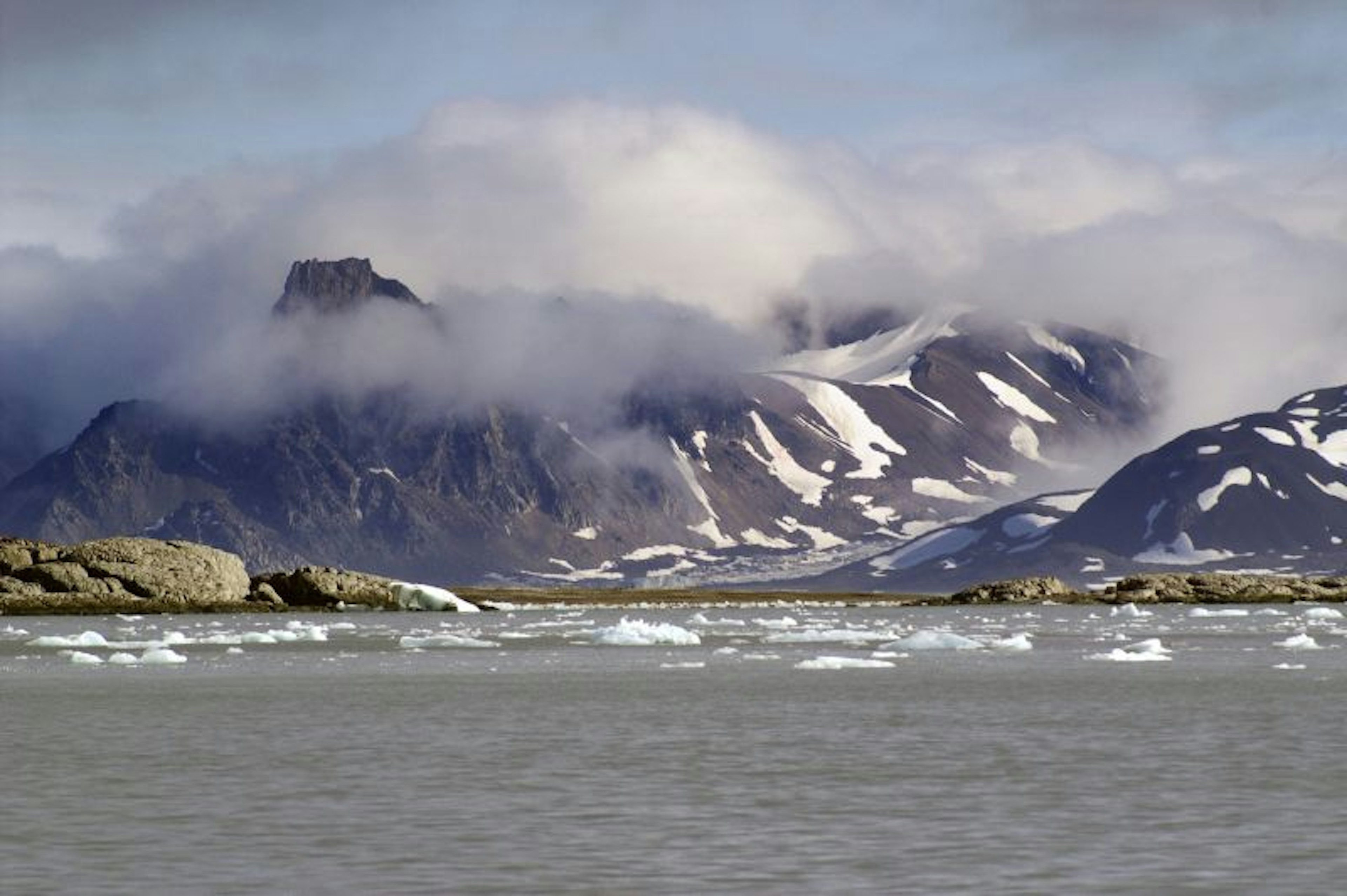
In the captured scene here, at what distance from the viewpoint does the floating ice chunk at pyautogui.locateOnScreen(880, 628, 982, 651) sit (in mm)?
91312

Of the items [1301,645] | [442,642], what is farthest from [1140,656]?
[442,642]

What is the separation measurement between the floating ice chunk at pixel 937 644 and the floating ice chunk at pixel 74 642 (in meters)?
38.8

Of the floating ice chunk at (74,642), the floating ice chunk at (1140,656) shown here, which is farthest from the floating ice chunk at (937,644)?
the floating ice chunk at (74,642)

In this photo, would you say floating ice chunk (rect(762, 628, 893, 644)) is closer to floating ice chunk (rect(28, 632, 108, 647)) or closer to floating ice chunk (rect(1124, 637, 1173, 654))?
floating ice chunk (rect(1124, 637, 1173, 654))

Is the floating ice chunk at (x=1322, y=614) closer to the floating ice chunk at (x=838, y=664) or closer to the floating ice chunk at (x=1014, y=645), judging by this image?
the floating ice chunk at (x=1014, y=645)

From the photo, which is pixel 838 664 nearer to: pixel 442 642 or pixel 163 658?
pixel 163 658

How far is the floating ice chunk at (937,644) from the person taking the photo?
91.3 metres

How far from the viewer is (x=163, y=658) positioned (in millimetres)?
84562

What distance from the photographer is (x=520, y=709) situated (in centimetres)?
5481

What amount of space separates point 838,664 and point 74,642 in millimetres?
48331

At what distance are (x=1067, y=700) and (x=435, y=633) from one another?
262 ft

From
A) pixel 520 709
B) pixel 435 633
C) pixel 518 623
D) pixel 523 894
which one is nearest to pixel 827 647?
pixel 435 633

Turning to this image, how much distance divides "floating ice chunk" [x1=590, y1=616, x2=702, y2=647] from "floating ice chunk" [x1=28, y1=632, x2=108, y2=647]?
24.0m

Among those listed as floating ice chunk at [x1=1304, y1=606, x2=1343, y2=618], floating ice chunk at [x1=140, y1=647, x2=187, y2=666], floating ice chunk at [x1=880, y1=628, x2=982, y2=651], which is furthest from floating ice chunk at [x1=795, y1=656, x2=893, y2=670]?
floating ice chunk at [x1=1304, y1=606, x2=1343, y2=618]
